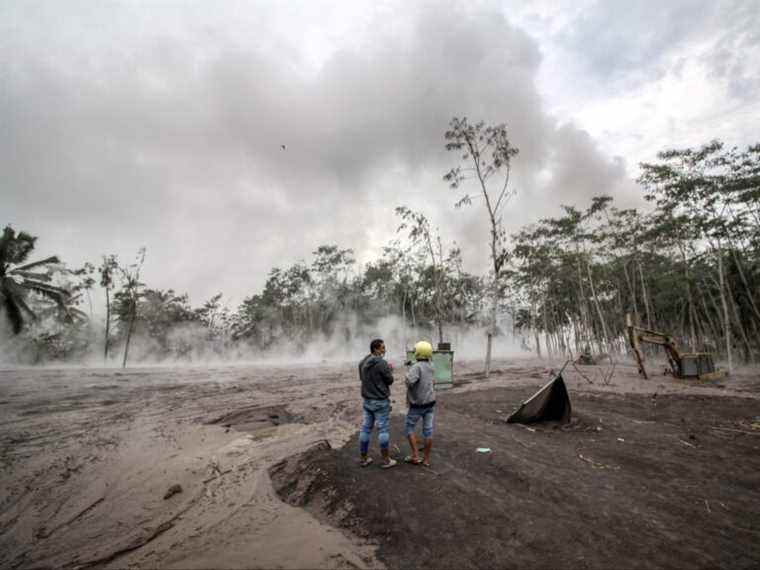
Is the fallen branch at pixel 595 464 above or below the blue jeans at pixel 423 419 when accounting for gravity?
below

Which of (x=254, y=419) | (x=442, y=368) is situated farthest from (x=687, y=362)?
(x=254, y=419)

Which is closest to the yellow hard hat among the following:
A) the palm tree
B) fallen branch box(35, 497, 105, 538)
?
fallen branch box(35, 497, 105, 538)

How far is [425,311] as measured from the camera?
Result: 167ft

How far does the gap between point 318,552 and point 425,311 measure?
158ft

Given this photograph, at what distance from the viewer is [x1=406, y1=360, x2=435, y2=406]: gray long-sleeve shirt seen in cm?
534

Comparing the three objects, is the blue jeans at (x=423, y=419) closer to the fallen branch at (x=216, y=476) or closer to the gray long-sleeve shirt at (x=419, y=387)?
the gray long-sleeve shirt at (x=419, y=387)

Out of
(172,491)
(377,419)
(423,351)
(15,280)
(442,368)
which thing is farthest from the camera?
(15,280)

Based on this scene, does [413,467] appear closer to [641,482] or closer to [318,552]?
[318,552]

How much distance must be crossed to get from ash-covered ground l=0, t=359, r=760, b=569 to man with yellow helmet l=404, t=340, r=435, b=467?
12.4 inches

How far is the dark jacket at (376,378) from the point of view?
5305mm

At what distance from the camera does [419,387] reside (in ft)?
17.6

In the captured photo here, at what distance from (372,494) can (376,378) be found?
1.48 metres

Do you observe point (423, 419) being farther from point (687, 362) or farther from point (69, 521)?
A: point (687, 362)

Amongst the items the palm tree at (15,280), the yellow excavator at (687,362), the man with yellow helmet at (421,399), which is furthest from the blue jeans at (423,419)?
the palm tree at (15,280)
